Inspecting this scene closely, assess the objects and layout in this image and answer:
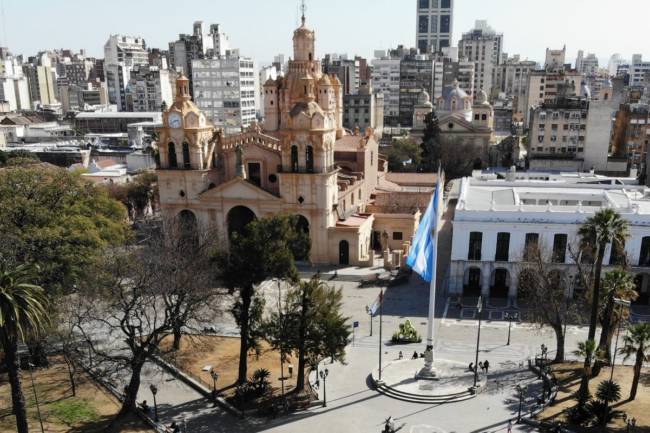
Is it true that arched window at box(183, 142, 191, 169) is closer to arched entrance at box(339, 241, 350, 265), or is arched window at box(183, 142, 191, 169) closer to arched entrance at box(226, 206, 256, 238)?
arched entrance at box(226, 206, 256, 238)

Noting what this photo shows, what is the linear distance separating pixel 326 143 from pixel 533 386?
1169 inches

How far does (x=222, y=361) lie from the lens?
1519 inches

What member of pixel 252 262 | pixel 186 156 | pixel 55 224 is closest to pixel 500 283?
pixel 252 262

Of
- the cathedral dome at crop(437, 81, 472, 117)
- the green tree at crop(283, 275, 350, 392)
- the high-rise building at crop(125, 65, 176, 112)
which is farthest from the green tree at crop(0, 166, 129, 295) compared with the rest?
the high-rise building at crop(125, 65, 176, 112)

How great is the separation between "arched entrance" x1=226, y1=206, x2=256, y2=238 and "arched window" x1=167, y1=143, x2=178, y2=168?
25.3ft

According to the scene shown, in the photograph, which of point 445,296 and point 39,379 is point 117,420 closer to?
point 39,379

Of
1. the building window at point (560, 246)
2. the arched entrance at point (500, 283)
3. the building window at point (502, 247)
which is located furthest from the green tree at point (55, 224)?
the building window at point (560, 246)

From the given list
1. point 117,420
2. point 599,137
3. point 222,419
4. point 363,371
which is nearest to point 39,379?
point 117,420

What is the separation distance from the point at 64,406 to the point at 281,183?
29506mm

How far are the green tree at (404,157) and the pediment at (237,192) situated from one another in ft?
152

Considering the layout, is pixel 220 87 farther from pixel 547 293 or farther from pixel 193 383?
pixel 547 293

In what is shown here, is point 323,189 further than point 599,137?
No

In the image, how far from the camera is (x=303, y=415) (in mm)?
32500

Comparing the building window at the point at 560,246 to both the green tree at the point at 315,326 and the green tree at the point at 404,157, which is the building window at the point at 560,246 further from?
the green tree at the point at 404,157
